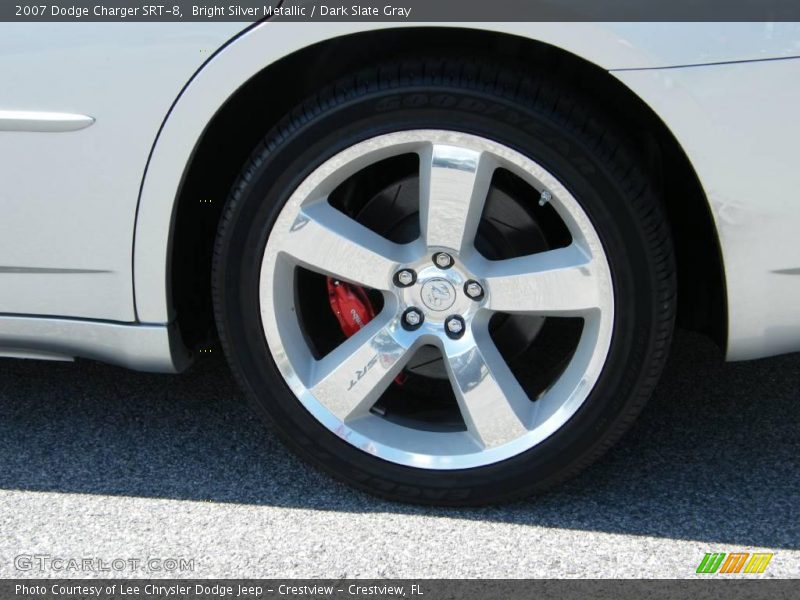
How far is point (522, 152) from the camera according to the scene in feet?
5.89

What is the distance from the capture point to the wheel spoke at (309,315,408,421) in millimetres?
2004

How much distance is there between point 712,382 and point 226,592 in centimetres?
137

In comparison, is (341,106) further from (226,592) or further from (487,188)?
(226,592)

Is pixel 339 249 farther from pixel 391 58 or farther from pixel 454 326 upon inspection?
pixel 391 58

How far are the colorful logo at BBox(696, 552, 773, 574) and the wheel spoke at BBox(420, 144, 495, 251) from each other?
0.75 meters

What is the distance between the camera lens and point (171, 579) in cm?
182

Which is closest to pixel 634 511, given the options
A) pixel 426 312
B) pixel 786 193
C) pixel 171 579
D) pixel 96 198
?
pixel 426 312

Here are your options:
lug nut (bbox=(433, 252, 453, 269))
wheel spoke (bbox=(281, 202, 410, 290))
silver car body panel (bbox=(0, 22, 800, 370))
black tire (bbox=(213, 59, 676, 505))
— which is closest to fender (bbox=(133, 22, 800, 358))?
silver car body panel (bbox=(0, 22, 800, 370))

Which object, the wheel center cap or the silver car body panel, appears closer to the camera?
the silver car body panel

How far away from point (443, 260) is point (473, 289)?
8 centimetres

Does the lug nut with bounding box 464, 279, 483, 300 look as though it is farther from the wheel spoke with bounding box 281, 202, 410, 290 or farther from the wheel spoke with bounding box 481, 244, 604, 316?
the wheel spoke with bounding box 281, 202, 410, 290

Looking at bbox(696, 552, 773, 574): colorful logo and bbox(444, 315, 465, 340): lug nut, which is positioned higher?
bbox(444, 315, 465, 340): lug nut
